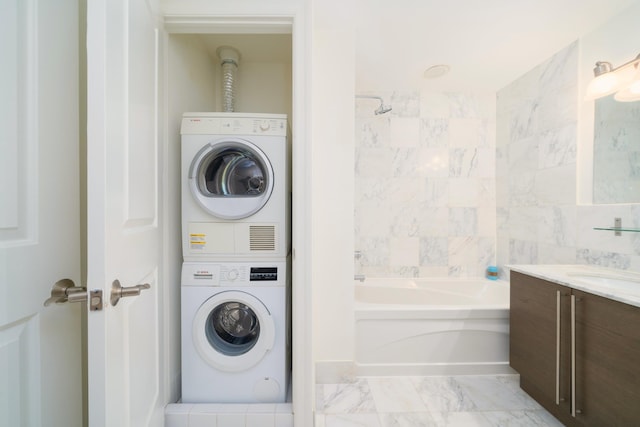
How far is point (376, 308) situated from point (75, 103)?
6.35ft

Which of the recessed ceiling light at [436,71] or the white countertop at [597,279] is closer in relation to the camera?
the white countertop at [597,279]

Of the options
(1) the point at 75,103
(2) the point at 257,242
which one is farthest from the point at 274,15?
(2) the point at 257,242

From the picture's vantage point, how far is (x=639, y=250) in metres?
1.48

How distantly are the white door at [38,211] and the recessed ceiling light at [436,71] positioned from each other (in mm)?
2351

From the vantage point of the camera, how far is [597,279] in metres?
1.44

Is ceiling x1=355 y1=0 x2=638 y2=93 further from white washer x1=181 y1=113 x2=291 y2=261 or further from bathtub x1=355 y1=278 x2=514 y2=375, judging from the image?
bathtub x1=355 y1=278 x2=514 y2=375

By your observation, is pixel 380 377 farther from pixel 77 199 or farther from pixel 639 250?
pixel 77 199

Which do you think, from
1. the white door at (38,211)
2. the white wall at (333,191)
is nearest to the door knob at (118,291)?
the white door at (38,211)

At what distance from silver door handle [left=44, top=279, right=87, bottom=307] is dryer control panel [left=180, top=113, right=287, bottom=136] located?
0.97 m

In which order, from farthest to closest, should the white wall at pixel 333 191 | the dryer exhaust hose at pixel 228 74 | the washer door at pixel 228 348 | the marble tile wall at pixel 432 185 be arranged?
the marble tile wall at pixel 432 185 < the dryer exhaust hose at pixel 228 74 < the white wall at pixel 333 191 < the washer door at pixel 228 348

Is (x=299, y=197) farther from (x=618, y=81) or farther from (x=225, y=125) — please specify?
(x=618, y=81)

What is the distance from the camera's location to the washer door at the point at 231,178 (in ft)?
4.77

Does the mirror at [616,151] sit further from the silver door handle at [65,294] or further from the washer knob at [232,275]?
the silver door handle at [65,294]

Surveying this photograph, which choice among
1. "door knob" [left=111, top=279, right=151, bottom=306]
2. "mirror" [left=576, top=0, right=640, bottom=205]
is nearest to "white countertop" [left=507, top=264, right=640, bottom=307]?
"mirror" [left=576, top=0, right=640, bottom=205]
